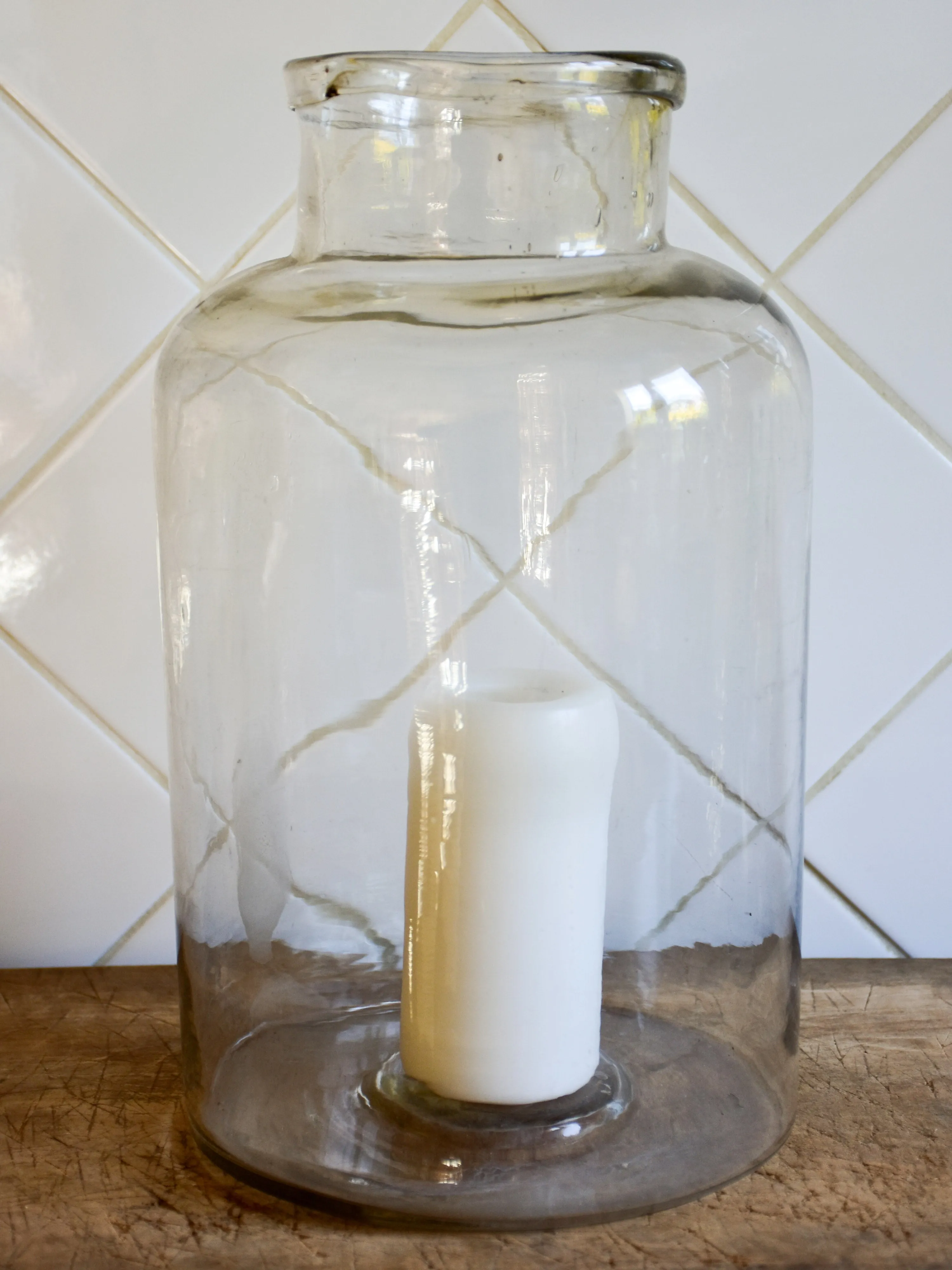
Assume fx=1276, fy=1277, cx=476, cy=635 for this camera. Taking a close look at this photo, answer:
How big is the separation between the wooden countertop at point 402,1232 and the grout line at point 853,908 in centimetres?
9

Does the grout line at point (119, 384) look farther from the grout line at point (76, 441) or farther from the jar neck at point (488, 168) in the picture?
the jar neck at point (488, 168)

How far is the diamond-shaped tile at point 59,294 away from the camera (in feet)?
1.71

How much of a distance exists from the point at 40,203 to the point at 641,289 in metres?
0.28

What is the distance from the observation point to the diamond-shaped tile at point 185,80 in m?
0.51

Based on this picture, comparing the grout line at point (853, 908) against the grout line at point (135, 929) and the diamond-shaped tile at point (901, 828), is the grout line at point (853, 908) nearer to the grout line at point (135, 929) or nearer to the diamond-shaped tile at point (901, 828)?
the diamond-shaped tile at point (901, 828)

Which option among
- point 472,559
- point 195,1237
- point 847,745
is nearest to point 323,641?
point 472,559

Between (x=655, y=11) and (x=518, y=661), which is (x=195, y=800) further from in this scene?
(x=655, y=11)

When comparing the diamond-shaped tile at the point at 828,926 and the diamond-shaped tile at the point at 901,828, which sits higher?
the diamond-shaped tile at the point at 901,828

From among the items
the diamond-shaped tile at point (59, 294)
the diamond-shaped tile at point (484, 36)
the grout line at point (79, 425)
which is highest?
the diamond-shaped tile at point (484, 36)

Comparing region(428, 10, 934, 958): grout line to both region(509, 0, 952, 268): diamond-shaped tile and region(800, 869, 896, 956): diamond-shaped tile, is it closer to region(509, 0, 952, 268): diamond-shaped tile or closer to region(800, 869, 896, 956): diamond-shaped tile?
region(509, 0, 952, 268): diamond-shaped tile

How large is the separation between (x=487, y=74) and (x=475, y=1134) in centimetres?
30

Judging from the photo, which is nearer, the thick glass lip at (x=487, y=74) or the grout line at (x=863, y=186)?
the thick glass lip at (x=487, y=74)

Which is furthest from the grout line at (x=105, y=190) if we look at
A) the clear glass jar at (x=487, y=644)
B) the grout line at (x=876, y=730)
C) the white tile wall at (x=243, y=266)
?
the grout line at (x=876, y=730)

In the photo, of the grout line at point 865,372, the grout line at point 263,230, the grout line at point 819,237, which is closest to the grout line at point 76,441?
the grout line at point 263,230
